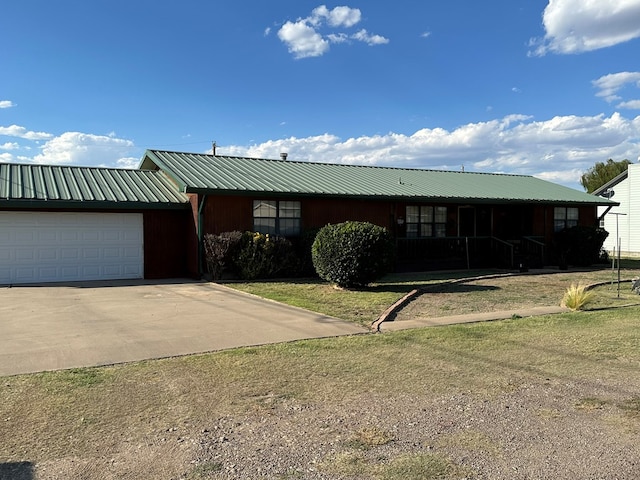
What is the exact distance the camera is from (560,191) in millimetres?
26609

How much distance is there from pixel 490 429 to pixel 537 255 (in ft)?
62.6

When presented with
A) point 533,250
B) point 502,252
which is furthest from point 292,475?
point 533,250

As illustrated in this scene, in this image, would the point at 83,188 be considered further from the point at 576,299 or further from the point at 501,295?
the point at 576,299

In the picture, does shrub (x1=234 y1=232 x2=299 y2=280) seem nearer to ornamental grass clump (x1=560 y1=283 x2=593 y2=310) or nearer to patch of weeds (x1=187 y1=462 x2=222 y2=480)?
ornamental grass clump (x1=560 y1=283 x2=593 y2=310)

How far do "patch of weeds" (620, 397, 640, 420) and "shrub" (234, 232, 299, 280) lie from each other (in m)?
11.6

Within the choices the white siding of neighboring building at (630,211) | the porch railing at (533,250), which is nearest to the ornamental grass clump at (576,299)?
the porch railing at (533,250)

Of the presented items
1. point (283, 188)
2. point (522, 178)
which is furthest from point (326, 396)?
point (522, 178)

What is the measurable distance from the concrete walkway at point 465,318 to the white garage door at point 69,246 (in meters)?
10.3

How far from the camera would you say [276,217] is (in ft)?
58.5

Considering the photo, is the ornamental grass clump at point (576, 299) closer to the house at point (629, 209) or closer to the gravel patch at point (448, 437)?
the gravel patch at point (448, 437)

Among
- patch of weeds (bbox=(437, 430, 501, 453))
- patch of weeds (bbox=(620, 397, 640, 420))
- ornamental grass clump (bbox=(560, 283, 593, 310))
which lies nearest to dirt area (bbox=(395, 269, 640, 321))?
ornamental grass clump (bbox=(560, 283, 593, 310))

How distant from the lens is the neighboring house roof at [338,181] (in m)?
17.4

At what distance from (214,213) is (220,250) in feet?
4.72

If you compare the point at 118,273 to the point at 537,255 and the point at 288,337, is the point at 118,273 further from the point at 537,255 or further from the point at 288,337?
the point at 537,255
